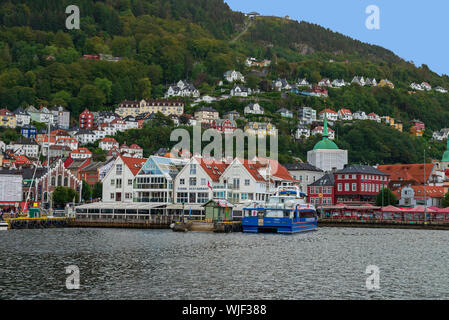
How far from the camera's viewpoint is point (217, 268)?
40.5 meters

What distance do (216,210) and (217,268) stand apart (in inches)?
1597

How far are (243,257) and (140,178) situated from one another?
4867 centimetres

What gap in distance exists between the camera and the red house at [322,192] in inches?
4924

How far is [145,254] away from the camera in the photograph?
48.0m

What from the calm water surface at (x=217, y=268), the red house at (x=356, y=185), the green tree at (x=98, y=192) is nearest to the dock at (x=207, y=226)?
the calm water surface at (x=217, y=268)

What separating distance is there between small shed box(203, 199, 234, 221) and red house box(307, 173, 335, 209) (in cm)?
4628

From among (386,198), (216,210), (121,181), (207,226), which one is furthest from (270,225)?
(386,198)

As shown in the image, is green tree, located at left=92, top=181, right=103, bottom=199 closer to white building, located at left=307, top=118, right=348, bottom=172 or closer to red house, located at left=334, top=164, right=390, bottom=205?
red house, located at left=334, top=164, right=390, bottom=205

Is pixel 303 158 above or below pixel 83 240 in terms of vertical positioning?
above

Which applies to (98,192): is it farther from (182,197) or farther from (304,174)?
(304,174)

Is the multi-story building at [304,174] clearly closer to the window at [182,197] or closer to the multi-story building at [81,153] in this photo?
the window at [182,197]

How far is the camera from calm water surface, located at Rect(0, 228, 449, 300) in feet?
105
